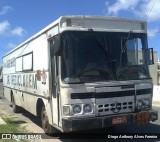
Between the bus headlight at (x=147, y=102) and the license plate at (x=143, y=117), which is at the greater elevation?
the bus headlight at (x=147, y=102)

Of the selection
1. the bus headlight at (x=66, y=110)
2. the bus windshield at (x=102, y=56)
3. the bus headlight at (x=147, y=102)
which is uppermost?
the bus windshield at (x=102, y=56)

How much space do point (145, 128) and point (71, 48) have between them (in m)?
4.42

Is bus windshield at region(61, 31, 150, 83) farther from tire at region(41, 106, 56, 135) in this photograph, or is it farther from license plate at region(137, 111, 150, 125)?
Result: tire at region(41, 106, 56, 135)

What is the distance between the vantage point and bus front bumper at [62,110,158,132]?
8.75 meters

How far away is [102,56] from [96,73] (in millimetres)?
474

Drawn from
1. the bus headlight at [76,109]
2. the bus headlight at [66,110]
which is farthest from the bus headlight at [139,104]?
the bus headlight at [66,110]

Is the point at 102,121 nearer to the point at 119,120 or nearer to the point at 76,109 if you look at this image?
the point at 119,120

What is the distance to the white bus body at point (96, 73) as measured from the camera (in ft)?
29.2

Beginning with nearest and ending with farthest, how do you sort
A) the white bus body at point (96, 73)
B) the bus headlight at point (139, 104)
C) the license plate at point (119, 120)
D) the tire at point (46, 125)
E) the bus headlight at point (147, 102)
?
the white bus body at point (96, 73) < the license plate at point (119, 120) < the bus headlight at point (139, 104) < the bus headlight at point (147, 102) < the tire at point (46, 125)

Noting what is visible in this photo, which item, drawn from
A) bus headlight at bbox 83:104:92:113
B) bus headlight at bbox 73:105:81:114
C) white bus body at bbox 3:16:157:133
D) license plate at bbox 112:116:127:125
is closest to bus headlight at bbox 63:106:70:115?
white bus body at bbox 3:16:157:133

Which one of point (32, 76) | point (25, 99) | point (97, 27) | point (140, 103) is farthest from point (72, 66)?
point (25, 99)

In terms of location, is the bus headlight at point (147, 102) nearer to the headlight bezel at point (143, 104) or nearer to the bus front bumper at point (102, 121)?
the headlight bezel at point (143, 104)

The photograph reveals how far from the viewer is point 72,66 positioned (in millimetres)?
8945

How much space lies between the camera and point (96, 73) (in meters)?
9.20
